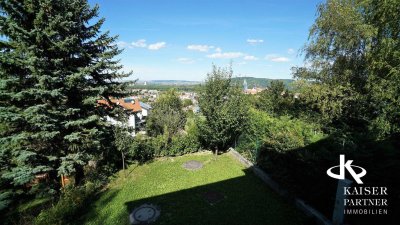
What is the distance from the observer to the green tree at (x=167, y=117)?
19.7m

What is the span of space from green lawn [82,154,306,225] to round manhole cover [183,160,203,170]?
12.9 inches

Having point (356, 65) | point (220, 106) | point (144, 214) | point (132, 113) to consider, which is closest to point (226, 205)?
point (144, 214)

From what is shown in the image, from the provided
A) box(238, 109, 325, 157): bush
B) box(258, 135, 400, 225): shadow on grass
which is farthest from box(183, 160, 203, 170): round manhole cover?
box(258, 135, 400, 225): shadow on grass

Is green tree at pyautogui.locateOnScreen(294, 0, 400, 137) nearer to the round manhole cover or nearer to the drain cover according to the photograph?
the round manhole cover

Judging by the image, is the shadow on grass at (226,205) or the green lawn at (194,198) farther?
the green lawn at (194,198)

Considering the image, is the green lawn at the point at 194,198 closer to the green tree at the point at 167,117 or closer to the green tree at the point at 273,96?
the green tree at the point at 167,117

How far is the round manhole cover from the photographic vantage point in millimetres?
11664

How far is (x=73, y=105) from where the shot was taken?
403 inches

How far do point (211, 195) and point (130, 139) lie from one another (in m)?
5.37

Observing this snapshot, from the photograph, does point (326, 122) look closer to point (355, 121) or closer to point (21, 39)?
point (355, 121)

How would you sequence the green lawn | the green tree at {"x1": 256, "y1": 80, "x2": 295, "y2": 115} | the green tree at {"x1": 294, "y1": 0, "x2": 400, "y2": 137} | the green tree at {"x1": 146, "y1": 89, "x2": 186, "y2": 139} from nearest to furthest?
the green lawn → the green tree at {"x1": 294, "y1": 0, "x2": 400, "y2": 137} → the green tree at {"x1": 146, "y1": 89, "x2": 186, "y2": 139} → the green tree at {"x1": 256, "y1": 80, "x2": 295, "y2": 115}

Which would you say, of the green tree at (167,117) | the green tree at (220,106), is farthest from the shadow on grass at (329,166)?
the green tree at (167,117)

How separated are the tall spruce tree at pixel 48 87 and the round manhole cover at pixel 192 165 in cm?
456

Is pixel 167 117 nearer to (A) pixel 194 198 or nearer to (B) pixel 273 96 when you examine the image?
(A) pixel 194 198
